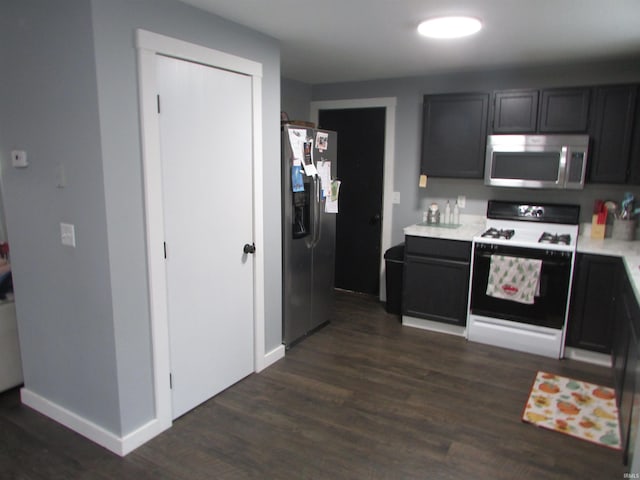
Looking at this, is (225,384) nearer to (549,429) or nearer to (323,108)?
(549,429)

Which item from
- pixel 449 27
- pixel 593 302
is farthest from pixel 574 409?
pixel 449 27

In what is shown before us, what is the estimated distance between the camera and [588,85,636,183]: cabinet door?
3314mm

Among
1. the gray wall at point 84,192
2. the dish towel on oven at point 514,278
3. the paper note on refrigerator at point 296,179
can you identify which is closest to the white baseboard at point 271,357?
the gray wall at point 84,192

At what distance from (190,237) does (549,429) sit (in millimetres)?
2342

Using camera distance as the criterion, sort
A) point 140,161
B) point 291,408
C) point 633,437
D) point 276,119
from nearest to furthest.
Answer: point 633,437
point 140,161
point 291,408
point 276,119

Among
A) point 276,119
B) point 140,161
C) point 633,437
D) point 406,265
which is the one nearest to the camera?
point 633,437

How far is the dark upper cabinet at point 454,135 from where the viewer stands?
12.6ft

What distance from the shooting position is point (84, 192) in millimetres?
2141

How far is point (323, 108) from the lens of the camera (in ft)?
16.1

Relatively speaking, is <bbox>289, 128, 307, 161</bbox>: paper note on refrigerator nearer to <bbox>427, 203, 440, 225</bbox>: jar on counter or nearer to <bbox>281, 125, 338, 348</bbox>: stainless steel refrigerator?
<bbox>281, 125, 338, 348</bbox>: stainless steel refrigerator

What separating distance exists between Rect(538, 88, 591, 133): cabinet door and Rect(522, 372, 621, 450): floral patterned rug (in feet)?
6.33

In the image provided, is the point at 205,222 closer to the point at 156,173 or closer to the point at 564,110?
the point at 156,173

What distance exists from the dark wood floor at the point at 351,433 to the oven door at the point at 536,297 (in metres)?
0.35

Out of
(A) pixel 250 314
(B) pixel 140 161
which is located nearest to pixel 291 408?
(A) pixel 250 314
